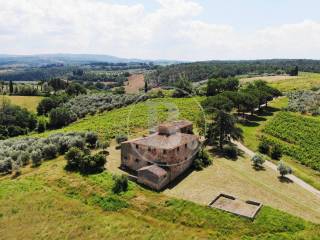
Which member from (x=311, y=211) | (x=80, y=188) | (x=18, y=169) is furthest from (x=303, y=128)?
(x=18, y=169)

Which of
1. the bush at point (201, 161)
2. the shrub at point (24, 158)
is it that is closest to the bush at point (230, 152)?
the bush at point (201, 161)

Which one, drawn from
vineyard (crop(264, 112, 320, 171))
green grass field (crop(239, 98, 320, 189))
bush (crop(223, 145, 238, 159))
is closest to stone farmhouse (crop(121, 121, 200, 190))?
bush (crop(223, 145, 238, 159))

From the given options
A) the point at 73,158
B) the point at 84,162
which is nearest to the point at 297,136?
the point at 84,162

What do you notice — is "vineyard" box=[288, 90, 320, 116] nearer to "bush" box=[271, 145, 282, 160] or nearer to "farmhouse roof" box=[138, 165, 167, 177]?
"bush" box=[271, 145, 282, 160]

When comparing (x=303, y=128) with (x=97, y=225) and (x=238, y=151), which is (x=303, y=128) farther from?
(x=97, y=225)

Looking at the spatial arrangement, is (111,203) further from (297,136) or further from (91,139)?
(297,136)

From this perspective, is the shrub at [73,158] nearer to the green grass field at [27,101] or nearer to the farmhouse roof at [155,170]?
the farmhouse roof at [155,170]
